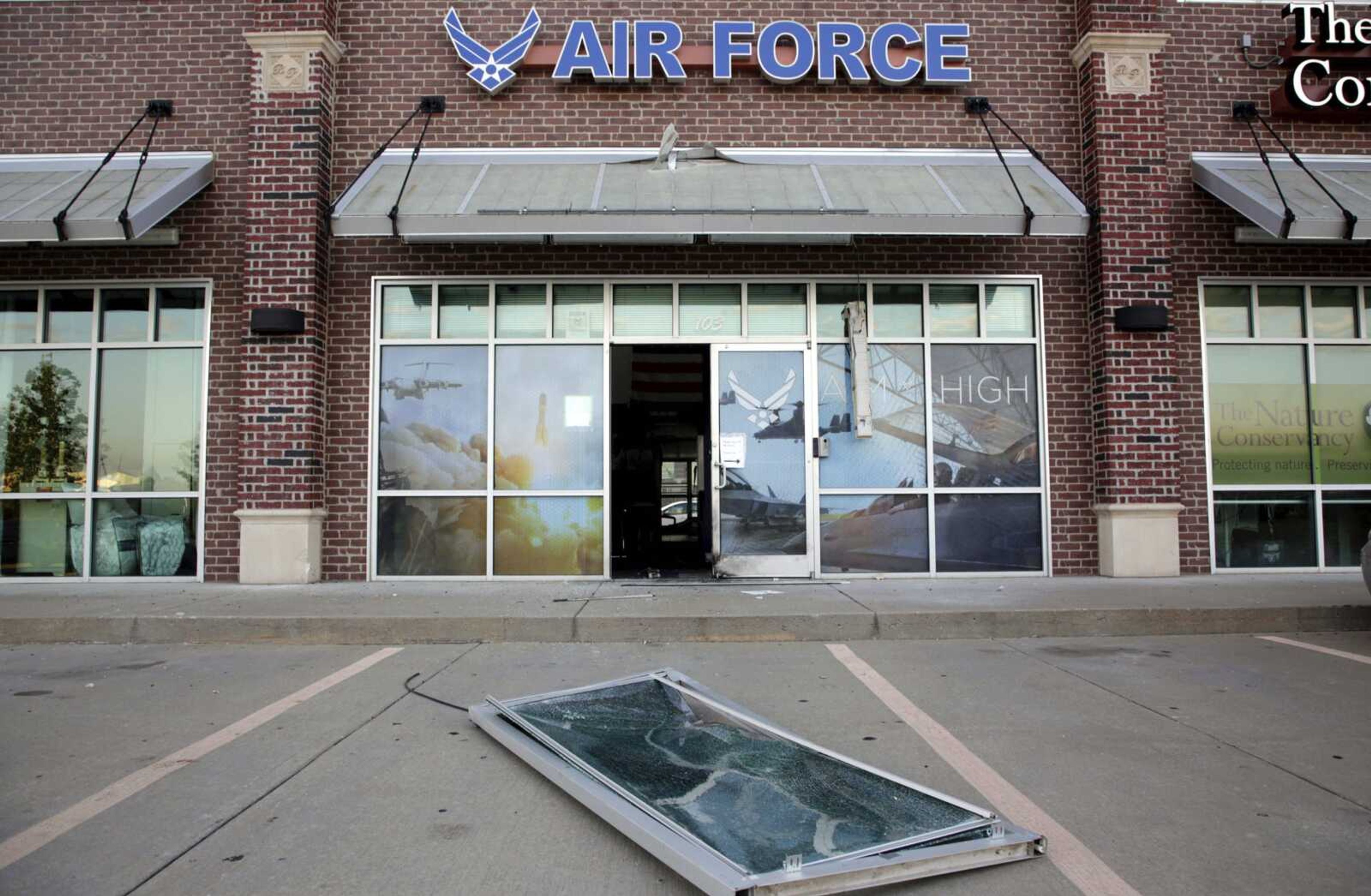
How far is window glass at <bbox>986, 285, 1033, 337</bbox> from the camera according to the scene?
397 inches

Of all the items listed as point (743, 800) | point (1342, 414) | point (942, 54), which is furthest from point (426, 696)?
point (1342, 414)

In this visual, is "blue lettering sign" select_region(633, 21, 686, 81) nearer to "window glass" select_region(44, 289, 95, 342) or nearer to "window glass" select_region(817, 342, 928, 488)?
"window glass" select_region(817, 342, 928, 488)

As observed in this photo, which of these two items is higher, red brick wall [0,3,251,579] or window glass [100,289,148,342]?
red brick wall [0,3,251,579]

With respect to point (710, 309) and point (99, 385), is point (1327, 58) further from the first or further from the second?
point (99, 385)

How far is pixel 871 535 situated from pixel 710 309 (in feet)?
10.1

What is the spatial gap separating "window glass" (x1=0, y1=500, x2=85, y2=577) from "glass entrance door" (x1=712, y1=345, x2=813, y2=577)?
706 centimetres

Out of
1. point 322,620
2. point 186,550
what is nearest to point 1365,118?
point 322,620

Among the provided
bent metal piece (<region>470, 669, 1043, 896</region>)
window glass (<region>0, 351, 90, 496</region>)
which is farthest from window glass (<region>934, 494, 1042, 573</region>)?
window glass (<region>0, 351, 90, 496</region>)

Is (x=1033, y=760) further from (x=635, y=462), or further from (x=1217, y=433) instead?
(x=635, y=462)

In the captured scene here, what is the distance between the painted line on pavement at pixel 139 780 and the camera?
3.28 m

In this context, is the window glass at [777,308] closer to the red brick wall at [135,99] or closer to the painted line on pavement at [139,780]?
the red brick wall at [135,99]

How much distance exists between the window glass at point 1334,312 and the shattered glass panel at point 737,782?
Result: 936 cm

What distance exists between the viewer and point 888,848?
9.65 feet

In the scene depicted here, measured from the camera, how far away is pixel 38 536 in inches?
389
